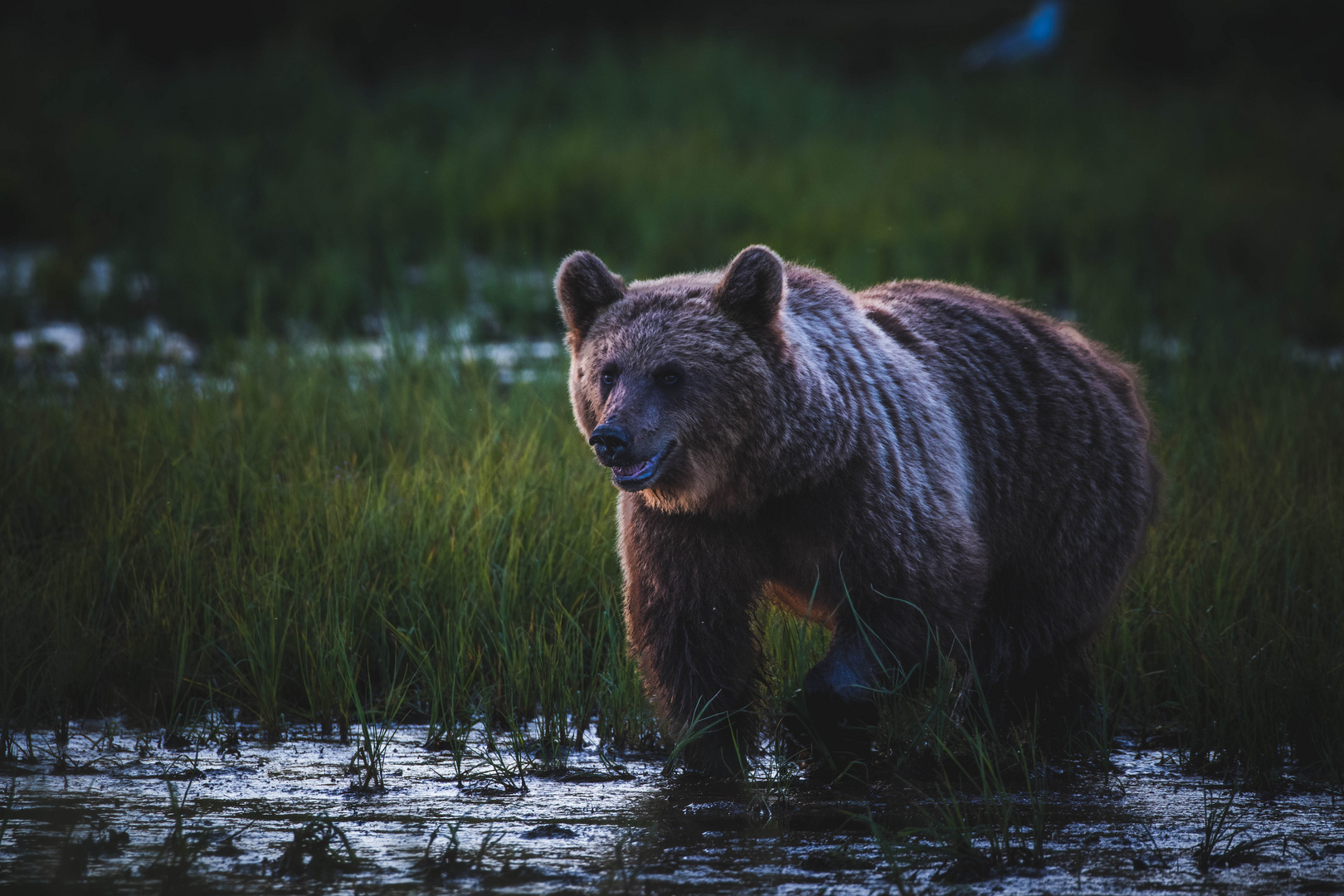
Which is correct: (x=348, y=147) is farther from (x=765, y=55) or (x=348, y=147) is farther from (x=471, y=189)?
(x=765, y=55)

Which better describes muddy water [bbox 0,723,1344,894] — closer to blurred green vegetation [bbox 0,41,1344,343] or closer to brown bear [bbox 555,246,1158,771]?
brown bear [bbox 555,246,1158,771]

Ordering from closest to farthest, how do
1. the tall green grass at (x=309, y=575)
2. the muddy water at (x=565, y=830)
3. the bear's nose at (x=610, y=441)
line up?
the muddy water at (x=565, y=830), the bear's nose at (x=610, y=441), the tall green grass at (x=309, y=575)

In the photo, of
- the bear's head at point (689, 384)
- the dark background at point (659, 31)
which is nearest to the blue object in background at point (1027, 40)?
the dark background at point (659, 31)

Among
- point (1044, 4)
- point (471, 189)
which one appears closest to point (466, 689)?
point (471, 189)

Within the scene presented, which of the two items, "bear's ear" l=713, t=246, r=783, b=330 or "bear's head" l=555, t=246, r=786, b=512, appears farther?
"bear's ear" l=713, t=246, r=783, b=330

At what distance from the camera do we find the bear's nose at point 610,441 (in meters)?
3.84

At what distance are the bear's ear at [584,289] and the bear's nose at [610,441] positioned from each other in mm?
681

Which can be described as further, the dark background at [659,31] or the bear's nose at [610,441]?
the dark background at [659,31]

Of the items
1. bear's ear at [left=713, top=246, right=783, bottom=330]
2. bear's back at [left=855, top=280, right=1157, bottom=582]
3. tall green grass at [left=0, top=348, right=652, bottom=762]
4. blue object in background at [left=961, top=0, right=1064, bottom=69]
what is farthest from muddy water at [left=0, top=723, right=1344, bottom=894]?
blue object in background at [left=961, top=0, right=1064, bottom=69]

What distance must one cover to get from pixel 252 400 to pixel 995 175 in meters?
11.3

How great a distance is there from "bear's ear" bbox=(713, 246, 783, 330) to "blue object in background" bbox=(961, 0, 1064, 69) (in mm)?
22673

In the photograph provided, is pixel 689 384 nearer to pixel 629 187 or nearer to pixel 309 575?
pixel 309 575

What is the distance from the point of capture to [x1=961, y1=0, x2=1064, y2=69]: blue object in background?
25891 millimetres

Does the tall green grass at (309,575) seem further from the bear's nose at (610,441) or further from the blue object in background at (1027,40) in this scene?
the blue object in background at (1027,40)
